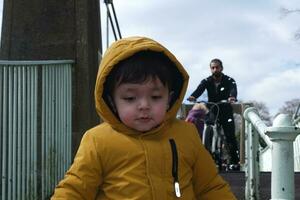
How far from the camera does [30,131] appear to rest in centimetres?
759

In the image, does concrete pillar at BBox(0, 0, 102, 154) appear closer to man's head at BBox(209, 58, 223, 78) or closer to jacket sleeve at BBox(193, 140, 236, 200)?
man's head at BBox(209, 58, 223, 78)

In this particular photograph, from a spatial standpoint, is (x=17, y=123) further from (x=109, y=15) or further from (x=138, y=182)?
(x=138, y=182)

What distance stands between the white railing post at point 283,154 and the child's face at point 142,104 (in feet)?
5.15

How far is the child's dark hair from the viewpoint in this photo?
9.01 ft

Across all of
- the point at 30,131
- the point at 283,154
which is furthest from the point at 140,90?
the point at 30,131

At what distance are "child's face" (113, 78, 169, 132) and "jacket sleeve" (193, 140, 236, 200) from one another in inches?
10.2

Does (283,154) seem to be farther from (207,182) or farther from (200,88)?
(200,88)

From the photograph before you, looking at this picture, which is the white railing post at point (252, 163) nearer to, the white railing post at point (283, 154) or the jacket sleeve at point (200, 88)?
the white railing post at point (283, 154)

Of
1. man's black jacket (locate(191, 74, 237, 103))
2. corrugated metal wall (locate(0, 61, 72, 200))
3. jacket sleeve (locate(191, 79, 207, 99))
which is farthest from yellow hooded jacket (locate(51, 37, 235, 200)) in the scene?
jacket sleeve (locate(191, 79, 207, 99))

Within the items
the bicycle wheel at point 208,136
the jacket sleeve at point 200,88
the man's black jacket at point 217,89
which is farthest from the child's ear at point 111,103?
the bicycle wheel at point 208,136

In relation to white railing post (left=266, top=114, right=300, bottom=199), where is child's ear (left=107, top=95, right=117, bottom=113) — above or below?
above

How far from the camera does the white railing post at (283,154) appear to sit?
4.15 m

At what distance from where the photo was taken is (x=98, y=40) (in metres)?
9.41

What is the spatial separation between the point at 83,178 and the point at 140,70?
48 centimetres
